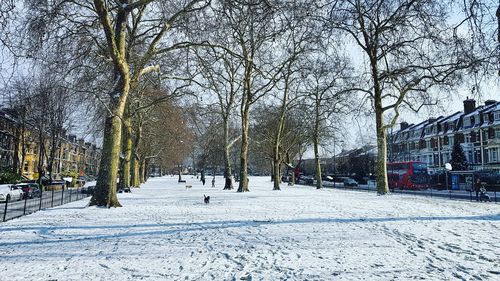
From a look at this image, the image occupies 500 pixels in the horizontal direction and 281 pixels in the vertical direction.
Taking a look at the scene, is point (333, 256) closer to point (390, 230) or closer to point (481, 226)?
point (390, 230)

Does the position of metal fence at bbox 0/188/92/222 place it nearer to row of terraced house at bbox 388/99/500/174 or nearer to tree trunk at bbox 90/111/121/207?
tree trunk at bbox 90/111/121/207

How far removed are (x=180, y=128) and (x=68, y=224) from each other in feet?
129

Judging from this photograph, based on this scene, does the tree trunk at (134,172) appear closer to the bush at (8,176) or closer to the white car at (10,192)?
the bush at (8,176)

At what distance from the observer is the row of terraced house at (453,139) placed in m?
53.5

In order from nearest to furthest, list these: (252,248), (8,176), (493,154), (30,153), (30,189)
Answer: (252,248) → (30,189) → (8,176) → (493,154) → (30,153)

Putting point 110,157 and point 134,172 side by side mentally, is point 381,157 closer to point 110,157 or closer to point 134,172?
point 110,157

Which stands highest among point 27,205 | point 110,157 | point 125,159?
point 125,159

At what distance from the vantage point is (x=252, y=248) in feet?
24.4

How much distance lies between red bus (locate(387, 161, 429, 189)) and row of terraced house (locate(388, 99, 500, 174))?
9654mm

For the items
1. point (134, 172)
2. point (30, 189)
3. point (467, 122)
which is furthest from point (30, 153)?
point (467, 122)

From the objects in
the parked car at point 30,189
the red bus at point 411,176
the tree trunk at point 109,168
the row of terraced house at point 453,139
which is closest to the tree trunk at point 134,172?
the parked car at point 30,189

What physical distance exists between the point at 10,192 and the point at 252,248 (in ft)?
90.9

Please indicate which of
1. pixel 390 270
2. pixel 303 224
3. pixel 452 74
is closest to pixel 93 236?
pixel 303 224

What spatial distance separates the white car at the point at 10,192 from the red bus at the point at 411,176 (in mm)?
40439
